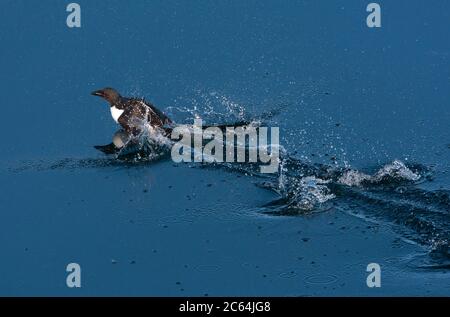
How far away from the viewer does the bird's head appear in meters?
11.7

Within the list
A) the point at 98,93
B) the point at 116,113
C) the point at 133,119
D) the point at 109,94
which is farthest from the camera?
the point at 98,93

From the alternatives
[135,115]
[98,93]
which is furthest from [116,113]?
[98,93]

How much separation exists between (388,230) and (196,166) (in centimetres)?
247

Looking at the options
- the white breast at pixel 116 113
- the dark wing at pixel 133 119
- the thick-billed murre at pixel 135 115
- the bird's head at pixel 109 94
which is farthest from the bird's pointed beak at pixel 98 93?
the dark wing at pixel 133 119

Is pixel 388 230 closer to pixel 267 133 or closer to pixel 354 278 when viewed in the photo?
pixel 354 278

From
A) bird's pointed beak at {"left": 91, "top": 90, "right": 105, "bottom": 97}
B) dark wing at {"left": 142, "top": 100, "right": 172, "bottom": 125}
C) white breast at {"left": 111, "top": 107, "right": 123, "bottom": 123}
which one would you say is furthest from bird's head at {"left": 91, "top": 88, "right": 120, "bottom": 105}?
dark wing at {"left": 142, "top": 100, "right": 172, "bottom": 125}

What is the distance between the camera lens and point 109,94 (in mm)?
11797

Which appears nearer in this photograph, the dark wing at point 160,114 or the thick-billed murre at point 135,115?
the thick-billed murre at point 135,115

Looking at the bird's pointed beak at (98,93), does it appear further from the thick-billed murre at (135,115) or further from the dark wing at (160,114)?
the dark wing at (160,114)

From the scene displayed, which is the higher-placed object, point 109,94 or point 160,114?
point 109,94

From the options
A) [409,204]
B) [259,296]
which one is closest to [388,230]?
[409,204]

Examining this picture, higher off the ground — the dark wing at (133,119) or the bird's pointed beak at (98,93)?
the bird's pointed beak at (98,93)

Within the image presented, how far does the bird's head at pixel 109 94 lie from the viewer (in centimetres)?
1173

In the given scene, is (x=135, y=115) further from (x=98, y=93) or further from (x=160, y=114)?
(x=98, y=93)
